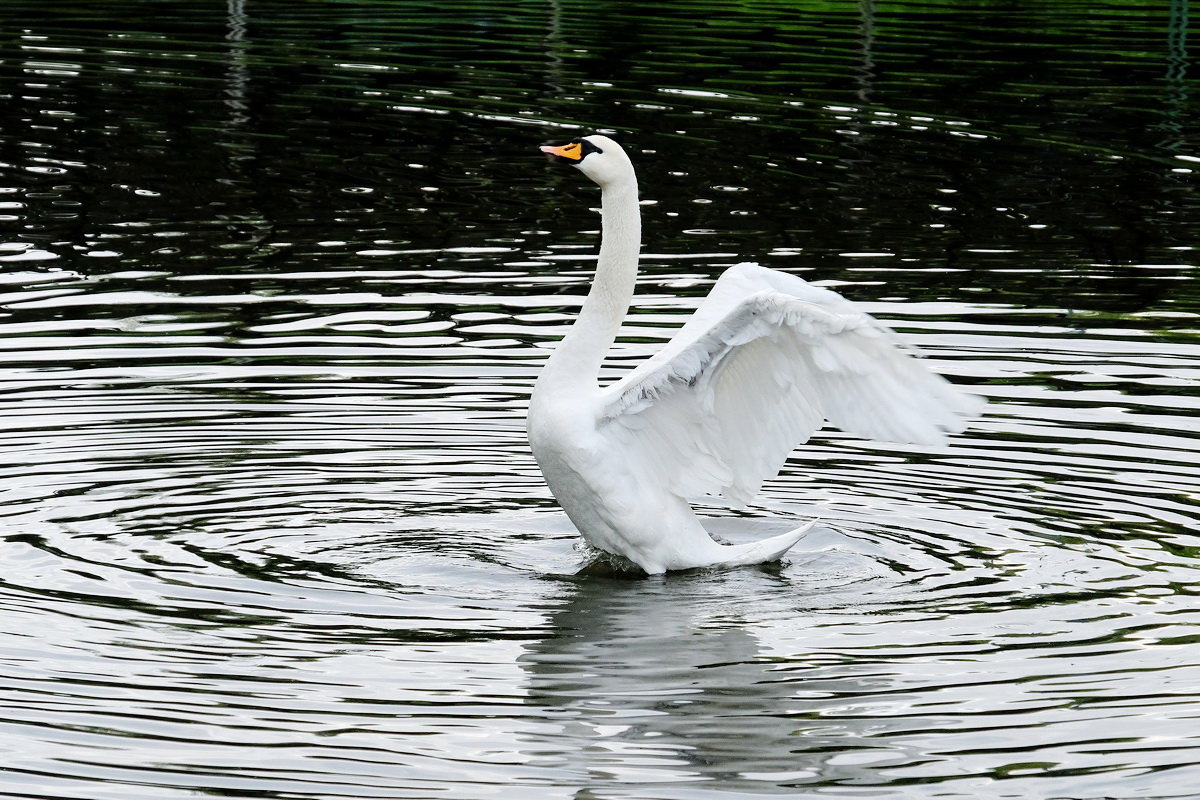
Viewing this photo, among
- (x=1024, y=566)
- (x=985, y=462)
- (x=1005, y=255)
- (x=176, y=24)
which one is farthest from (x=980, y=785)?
(x=176, y=24)

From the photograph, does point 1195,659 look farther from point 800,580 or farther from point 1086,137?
point 1086,137

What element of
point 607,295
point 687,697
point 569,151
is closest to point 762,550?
point 607,295

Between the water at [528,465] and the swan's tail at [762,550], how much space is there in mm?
121

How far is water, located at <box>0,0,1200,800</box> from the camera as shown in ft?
24.7

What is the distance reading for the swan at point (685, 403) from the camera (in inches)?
352

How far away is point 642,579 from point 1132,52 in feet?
68.0

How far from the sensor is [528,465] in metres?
11.6

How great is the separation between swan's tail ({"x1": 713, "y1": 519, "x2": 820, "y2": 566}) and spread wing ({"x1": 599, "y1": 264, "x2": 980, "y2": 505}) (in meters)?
0.24

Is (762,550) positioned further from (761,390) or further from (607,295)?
(607,295)

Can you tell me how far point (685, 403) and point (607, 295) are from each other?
2.53ft

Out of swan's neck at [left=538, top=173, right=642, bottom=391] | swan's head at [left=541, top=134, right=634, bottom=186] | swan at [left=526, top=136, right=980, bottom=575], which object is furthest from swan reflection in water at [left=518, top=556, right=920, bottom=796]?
swan's head at [left=541, top=134, right=634, bottom=186]

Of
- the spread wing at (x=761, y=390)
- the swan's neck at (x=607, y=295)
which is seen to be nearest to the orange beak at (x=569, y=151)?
the swan's neck at (x=607, y=295)

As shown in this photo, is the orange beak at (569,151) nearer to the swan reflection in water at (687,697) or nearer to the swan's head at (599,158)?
the swan's head at (599,158)

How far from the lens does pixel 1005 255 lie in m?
16.8
